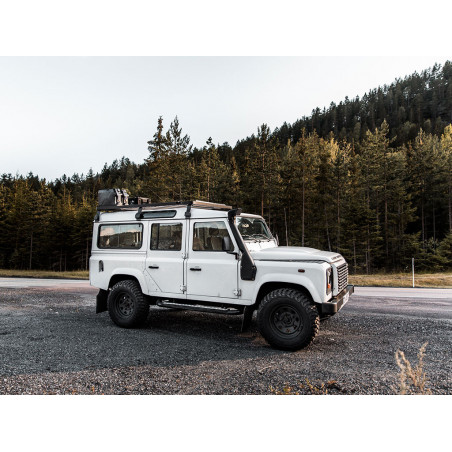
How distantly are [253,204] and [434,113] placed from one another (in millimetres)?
102704

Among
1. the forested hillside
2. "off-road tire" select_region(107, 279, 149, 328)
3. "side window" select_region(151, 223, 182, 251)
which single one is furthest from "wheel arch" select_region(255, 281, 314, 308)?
the forested hillside

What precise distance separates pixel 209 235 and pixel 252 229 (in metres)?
0.96

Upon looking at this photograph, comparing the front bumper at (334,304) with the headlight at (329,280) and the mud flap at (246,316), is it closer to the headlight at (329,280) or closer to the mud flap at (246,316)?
the headlight at (329,280)

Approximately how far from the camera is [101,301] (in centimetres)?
735

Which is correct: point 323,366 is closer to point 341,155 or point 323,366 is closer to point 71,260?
point 341,155

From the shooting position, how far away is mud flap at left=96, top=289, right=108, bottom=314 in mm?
7332

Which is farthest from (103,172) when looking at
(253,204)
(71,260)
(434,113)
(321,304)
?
(321,304)

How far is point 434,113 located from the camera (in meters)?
104

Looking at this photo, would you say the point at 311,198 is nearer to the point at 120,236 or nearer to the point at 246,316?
the point at 120,236

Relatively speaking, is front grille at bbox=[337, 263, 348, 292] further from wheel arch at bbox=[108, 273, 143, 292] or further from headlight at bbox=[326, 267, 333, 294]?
wheel arch at bbox=[108, 273, 143, 292]

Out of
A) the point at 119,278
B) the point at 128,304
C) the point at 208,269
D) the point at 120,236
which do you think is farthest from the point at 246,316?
the point at 120,236

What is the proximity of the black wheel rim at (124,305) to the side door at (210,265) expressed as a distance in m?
1.56

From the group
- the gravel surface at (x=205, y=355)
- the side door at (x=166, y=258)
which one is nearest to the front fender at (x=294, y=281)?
the gravel surface at (x=205, y=355)

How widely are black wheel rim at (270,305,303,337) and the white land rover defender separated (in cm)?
2
